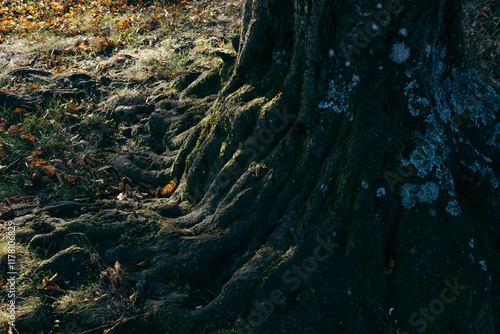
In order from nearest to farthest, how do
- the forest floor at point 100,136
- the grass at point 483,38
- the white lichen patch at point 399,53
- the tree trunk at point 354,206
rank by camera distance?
the tree trunk at point 354,206
the white lichen patch at point 399,53
the forest floor at point 100,136
the grass at point 483,38

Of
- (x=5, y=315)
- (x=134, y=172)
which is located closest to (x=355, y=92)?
(x=134, y=172)

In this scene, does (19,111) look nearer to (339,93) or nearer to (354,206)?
(339,93)

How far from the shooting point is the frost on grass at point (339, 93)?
111 inches

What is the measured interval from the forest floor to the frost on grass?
67.5 inches

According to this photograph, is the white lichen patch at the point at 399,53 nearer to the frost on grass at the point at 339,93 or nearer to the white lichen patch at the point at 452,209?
the frost on grass at the point at 339,93

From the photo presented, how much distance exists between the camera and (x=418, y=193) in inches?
101

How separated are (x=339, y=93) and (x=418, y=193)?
2.97 feet

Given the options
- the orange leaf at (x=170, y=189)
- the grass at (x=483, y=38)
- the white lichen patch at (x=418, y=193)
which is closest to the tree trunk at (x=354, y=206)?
the white lichen patch at (x=418, y=193)

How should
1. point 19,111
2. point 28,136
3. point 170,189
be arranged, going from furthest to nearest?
point 19,111
point 28,136
point 170,189

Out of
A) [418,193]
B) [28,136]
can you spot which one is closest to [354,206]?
[418,193]

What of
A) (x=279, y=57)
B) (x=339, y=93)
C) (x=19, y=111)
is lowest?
(x=19, y=111)

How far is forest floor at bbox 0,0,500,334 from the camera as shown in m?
3.07

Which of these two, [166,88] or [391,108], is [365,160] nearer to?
[391,108]

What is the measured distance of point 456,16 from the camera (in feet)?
10.3
